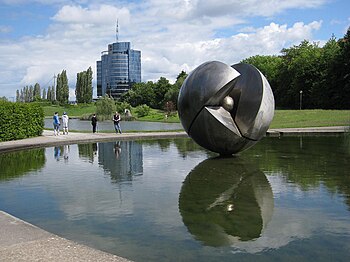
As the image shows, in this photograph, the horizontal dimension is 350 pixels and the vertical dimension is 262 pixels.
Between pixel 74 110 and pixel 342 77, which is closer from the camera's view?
pixel 342 77

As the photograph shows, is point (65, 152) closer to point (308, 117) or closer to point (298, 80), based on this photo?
point (308, 117)

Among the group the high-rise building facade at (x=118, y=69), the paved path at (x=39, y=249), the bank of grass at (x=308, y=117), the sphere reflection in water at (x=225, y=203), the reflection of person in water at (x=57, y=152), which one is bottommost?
the sphere reflection in water at (x=225, y=203)

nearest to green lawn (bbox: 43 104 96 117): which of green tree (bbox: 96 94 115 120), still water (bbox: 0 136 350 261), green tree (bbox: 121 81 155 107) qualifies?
green tree (bbox: 121 81 155 107)

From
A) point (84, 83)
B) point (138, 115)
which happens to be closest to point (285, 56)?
point (138, 115)

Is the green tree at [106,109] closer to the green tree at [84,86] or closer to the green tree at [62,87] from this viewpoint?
the green tree at [84,86]

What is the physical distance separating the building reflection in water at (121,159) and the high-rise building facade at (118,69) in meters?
153

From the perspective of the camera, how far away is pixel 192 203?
28.9 feet

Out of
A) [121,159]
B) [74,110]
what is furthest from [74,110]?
[121,159]

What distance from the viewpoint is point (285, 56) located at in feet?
306

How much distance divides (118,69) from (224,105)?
168m

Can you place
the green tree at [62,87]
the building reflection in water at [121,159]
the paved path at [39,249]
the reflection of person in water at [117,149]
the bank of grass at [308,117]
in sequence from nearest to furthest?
the paved path at [39,249], the building reflection in water at [121,159], the reflection of person in water at [117,149], the bank of grass at [308,117], the green tree at [62,87]

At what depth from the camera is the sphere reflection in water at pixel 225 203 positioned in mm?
6859

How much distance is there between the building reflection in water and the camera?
12.6 m

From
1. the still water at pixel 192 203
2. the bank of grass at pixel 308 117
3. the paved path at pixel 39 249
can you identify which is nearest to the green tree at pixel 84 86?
the bank of grass at pixel 308 117
